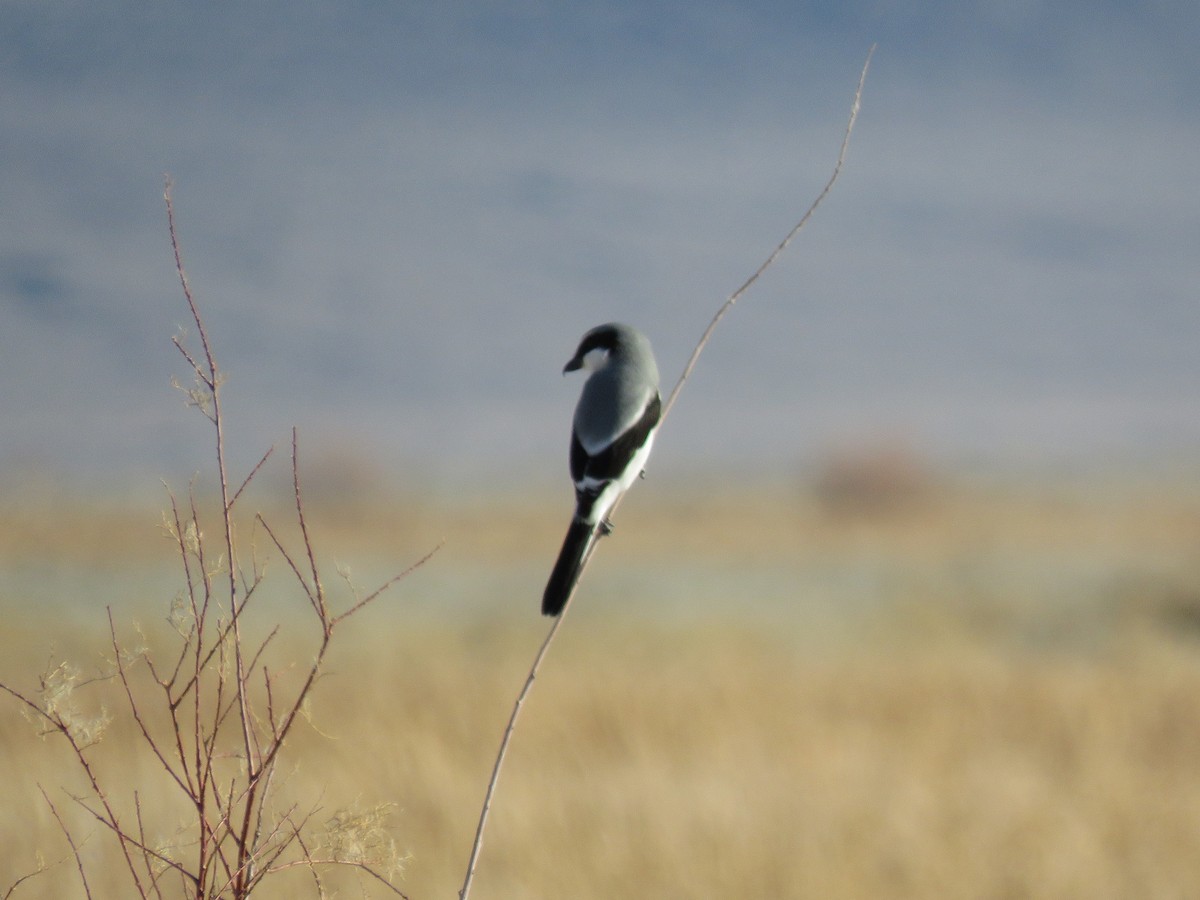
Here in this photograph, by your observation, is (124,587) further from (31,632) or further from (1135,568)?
(1135,568)

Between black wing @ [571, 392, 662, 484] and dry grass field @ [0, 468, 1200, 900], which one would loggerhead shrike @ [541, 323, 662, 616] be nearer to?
black wing @ [571, 392, 662, 484]

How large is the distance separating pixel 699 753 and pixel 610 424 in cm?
751

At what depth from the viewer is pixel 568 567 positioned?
2.76m

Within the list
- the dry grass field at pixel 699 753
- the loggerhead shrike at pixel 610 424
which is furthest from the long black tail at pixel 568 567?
the dry grass field at pixel 699 753

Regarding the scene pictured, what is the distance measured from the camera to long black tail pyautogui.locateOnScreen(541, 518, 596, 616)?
2617 millimetres

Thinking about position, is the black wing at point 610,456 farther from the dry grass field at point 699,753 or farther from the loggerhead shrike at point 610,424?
the dry grass field at point 699,753

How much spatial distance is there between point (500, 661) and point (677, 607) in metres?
8.11

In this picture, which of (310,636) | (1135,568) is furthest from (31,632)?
(1135,568)

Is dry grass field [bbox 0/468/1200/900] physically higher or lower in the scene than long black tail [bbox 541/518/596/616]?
lower

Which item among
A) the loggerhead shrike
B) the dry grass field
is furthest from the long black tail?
the dry grass field

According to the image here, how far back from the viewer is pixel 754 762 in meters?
9.75

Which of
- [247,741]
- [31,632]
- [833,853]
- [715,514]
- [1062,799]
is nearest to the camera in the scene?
[247,741]

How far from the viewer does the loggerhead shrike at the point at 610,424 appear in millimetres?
3021

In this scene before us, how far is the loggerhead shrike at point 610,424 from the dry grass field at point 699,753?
89 centimetres
